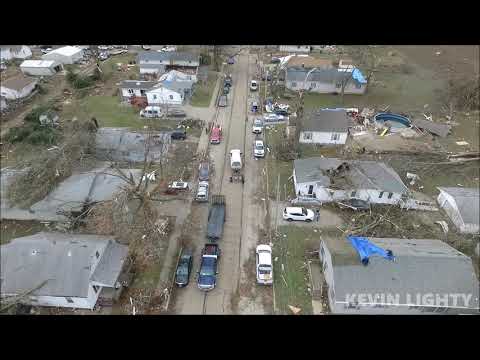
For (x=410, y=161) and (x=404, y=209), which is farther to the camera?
(x=410, y=161)

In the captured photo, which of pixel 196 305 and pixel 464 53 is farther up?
pixel 464 53

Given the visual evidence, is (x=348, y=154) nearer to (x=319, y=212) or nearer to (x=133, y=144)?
(x=319, y=212)

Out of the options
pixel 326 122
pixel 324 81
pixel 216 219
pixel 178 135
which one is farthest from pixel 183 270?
pixel 324 81

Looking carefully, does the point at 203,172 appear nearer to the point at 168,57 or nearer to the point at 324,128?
the point at 324,128

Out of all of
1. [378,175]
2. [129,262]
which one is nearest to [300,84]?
[378,175]

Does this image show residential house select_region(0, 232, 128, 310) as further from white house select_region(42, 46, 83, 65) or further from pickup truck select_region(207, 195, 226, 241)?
white house select_region(42, 46, 83, 65)

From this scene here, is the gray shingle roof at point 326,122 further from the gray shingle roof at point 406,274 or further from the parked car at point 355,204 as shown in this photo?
the gray shingle roof at point 406,274

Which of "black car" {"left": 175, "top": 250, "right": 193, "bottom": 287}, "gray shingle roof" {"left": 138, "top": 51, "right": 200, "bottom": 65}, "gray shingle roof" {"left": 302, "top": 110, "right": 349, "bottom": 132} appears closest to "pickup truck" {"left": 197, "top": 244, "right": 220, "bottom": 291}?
"black car" {"left": 175, "top": 250, "right": 193, "bottom": 287}
